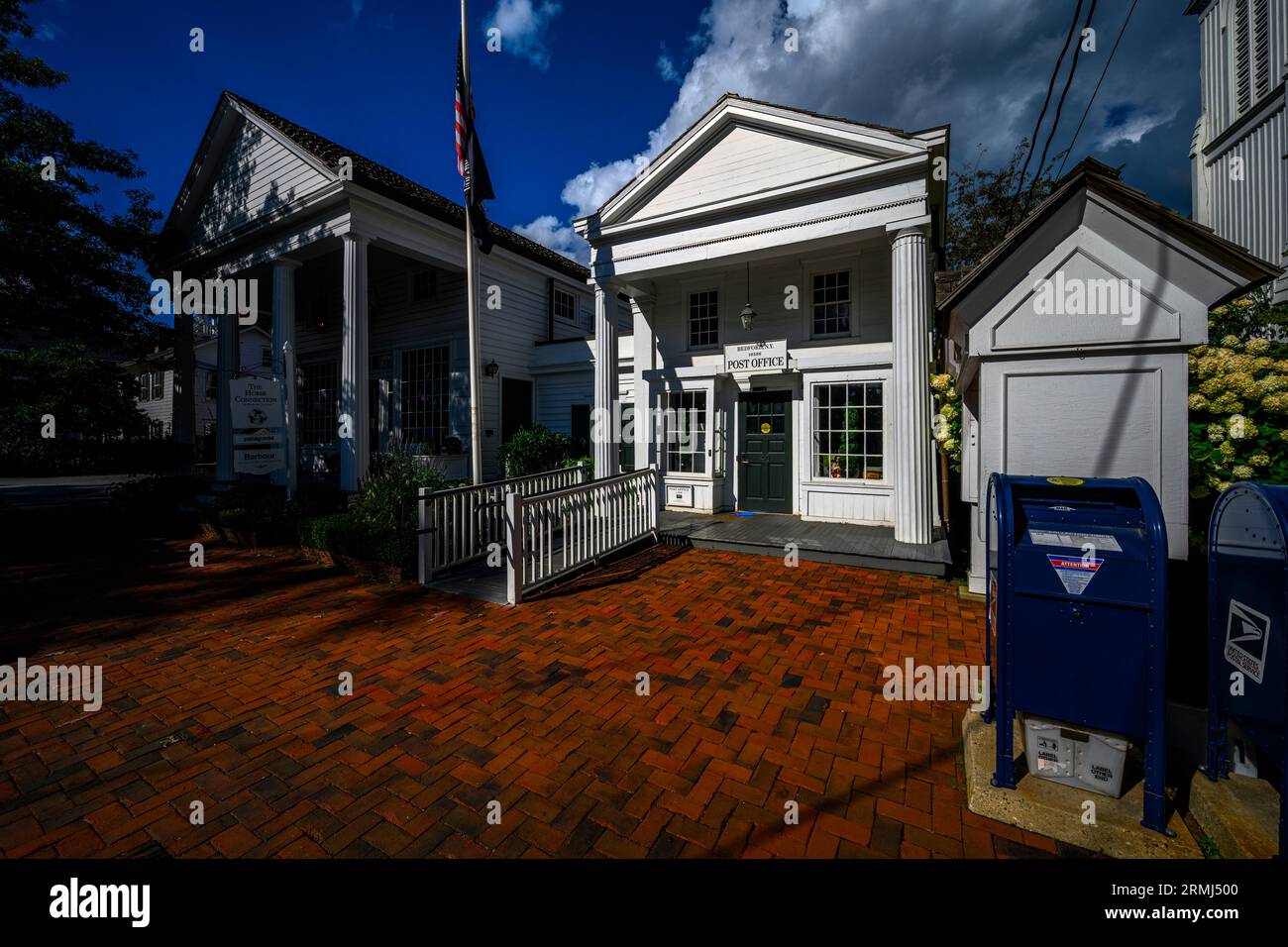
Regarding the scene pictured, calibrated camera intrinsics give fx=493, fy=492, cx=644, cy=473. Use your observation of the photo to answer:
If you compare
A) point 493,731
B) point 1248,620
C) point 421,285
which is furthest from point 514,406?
point 1248,620

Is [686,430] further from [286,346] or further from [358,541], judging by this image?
[286,346]

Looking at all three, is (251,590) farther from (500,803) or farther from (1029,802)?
(1029,802)

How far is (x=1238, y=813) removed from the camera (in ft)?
6.57

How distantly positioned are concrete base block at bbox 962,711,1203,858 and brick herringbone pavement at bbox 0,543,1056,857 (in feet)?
0.27

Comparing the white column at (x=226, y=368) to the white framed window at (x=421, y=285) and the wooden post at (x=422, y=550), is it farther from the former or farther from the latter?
the wooden post at (x=422, y=550)

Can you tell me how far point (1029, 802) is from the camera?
223 centimetres

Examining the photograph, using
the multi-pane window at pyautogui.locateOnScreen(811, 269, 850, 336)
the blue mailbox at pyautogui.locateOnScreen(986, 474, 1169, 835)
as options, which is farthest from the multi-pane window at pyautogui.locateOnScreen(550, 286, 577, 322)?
the blue mailbox at pyautogui.locateOnScreen(986, 474, 1169, 835)

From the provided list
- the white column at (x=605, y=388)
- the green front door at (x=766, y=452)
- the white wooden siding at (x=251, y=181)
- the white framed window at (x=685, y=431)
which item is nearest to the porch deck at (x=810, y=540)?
the green front door at (x=766, y=452)

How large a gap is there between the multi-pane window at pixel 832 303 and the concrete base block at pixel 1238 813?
299 inches

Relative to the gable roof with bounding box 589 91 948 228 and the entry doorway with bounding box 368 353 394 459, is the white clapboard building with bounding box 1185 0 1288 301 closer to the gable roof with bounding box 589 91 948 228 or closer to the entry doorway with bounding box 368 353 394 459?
the gable roof with bounding box 589 91 948 228

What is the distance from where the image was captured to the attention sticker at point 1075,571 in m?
2.17

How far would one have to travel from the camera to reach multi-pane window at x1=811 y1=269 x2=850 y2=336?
28.7ft

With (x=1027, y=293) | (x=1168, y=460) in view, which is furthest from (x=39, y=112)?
(x=1168, y=460)
